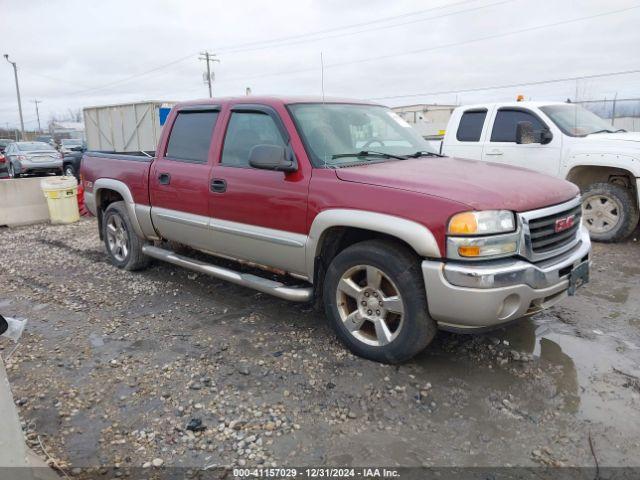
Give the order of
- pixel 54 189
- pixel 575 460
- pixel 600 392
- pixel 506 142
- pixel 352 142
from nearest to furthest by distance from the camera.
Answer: pixel 575 460
pixel 600 392
pixel 352 142
pixel 506 142
pixel 54 189

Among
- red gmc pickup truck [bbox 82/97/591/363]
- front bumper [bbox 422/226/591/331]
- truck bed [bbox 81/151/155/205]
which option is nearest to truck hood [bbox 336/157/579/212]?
red gmc pickup truck [bbox 82/97/591/363]

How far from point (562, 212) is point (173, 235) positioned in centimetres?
355

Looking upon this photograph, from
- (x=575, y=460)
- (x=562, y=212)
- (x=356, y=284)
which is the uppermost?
(x=562, y=212)

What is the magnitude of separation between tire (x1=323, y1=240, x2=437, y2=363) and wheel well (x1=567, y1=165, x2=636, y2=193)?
15.8 ft

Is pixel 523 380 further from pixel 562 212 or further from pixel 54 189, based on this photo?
pixel 54 189

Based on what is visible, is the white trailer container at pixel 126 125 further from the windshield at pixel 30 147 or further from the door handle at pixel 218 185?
the door handle at pixel 218 185

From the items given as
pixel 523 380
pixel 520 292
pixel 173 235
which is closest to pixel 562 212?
pixel 520 292

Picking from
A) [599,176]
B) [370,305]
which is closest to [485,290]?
[370,305]

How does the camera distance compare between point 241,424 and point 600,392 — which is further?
point 600,392

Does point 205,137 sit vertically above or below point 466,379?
above

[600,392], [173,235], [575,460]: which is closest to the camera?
[575,460]

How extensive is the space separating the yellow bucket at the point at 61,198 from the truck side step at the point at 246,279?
16.9 feet

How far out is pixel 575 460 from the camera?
2570mm

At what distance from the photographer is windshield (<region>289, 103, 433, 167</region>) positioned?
154 inches
